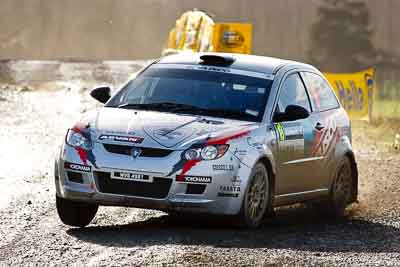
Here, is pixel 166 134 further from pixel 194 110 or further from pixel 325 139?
pixel 325 139

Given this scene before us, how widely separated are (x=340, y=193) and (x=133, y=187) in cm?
324

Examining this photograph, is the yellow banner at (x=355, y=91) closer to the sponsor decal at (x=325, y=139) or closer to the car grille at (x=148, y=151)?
the sponsor decal at (x=325, y=139)

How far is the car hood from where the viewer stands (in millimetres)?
9664

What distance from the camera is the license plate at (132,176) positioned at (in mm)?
9570

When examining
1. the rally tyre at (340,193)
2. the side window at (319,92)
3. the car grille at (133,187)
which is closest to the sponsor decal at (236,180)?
the car grille at (133,187)

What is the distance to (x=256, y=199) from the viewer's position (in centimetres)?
1016

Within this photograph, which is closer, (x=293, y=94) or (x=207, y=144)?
(x=207, y=144)

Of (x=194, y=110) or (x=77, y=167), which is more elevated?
(x=194, y=110)

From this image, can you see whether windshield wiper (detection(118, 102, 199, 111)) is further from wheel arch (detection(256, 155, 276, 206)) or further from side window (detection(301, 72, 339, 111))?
side window (detection(301, 72, 339, 111))

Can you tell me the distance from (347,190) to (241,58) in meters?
1.98

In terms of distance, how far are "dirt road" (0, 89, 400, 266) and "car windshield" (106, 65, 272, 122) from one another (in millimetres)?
990

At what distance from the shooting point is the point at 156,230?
9680mm

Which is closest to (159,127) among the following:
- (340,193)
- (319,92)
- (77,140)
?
(77,140)

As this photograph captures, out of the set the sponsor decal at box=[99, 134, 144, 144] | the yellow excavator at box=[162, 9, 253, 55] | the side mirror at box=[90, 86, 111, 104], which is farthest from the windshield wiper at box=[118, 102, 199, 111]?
the yellow excavator at box=[162, 9, 253, 55]
